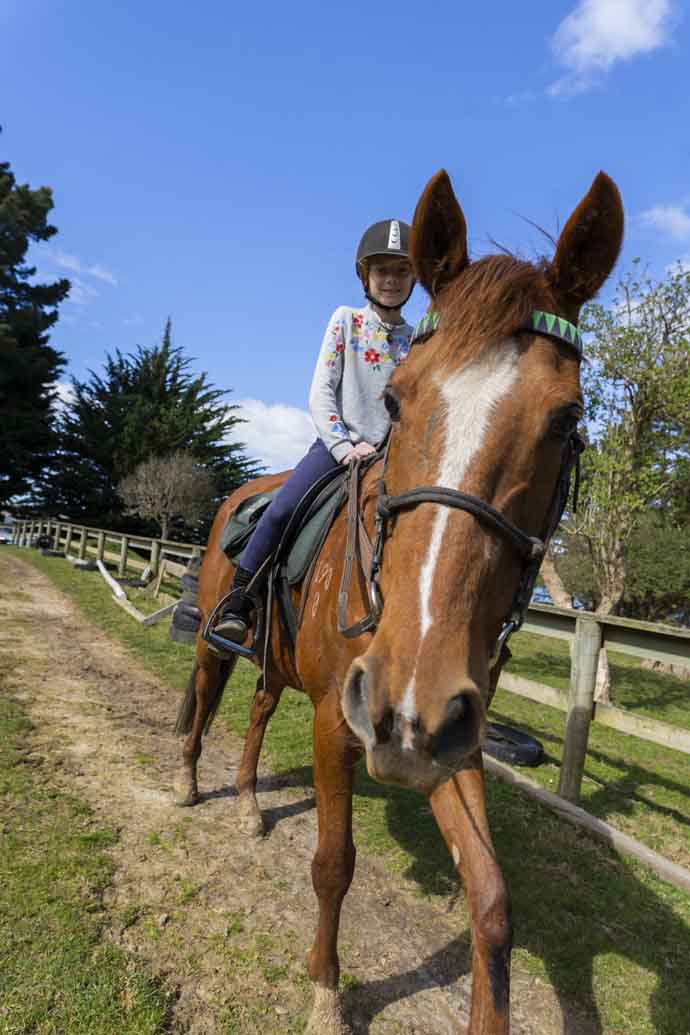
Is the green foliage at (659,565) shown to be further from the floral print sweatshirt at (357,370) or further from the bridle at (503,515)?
the bridle at (503,515)

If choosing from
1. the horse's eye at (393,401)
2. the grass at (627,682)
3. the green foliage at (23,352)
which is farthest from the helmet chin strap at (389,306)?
the green foliage at (23,352)

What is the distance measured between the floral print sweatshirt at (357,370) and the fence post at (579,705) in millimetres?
2822

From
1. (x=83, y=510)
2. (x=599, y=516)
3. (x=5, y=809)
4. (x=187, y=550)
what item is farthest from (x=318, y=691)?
(x=83, y=510)

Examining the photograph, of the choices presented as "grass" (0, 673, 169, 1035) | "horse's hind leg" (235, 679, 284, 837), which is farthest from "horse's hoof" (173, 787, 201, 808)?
"grass" (0, 673, 169, 1035)

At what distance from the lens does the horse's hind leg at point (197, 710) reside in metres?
4.15

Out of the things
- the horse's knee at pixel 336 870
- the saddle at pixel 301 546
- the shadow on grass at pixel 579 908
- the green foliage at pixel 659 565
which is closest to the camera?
the horse's knee at pixel 336 870

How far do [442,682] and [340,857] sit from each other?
1460 mm

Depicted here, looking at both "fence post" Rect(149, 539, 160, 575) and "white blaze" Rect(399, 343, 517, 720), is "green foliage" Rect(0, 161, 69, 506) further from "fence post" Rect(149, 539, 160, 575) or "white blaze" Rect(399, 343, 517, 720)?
"white blaze" Rect(399, 343, 517, 720)

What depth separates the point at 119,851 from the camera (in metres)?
3.29

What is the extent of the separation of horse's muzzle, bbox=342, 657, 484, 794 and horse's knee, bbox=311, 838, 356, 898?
1.19 m

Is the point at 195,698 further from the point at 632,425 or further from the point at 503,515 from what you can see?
the point at 632,425

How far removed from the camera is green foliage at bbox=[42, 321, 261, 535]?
3625cm

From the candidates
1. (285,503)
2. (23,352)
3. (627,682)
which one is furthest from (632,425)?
(23,352)

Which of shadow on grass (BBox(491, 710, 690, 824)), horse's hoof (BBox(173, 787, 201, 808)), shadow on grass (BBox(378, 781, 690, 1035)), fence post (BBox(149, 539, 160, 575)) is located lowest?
shadow on grass (BBox(491, 710, 690, 824))
